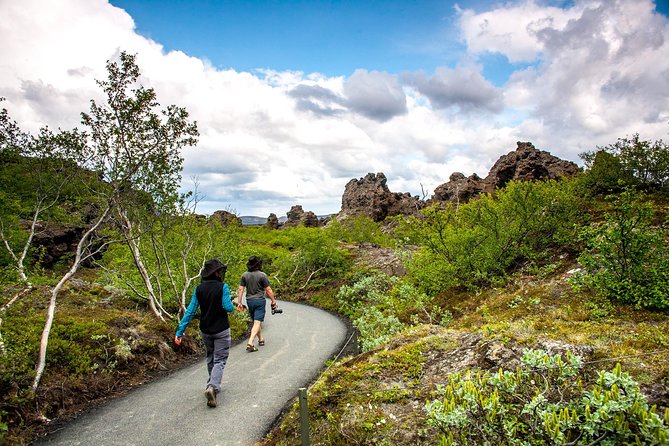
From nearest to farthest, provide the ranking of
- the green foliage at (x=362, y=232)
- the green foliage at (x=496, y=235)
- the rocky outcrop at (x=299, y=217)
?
the green foliage at (x=496, y=235) → the green foliage at (x=362, y=232) → the rocky outcrop at (x=299, y=217)

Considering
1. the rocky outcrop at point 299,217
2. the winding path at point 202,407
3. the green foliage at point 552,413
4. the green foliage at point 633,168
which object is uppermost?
the rocky outcrop at point 299,217

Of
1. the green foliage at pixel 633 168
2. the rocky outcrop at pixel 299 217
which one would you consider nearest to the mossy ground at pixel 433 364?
the green foliage at pixel 633 168

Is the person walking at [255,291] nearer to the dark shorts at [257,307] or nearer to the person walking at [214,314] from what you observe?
the dark shorts at [257,307]

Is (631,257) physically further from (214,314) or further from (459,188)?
(459,188)

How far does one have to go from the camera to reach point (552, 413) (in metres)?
3.00

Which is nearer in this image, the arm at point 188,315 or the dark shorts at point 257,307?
the arm at point 188,315

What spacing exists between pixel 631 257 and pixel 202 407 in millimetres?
9929

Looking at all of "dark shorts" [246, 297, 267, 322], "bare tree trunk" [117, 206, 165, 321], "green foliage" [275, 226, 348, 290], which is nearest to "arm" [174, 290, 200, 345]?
"dark shorts" [246, 297, 267, 322]

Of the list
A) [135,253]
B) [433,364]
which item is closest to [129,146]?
[135,253]

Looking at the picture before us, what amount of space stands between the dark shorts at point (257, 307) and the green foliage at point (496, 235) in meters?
6.74

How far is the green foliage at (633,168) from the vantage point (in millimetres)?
19922

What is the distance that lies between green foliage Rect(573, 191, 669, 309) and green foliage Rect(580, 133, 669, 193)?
→ 14253 mm

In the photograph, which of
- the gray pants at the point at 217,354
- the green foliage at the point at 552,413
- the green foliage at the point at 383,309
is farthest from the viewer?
the green foliage at the point at 383,309

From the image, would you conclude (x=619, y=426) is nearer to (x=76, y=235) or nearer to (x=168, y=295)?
(x=168, y=295)
